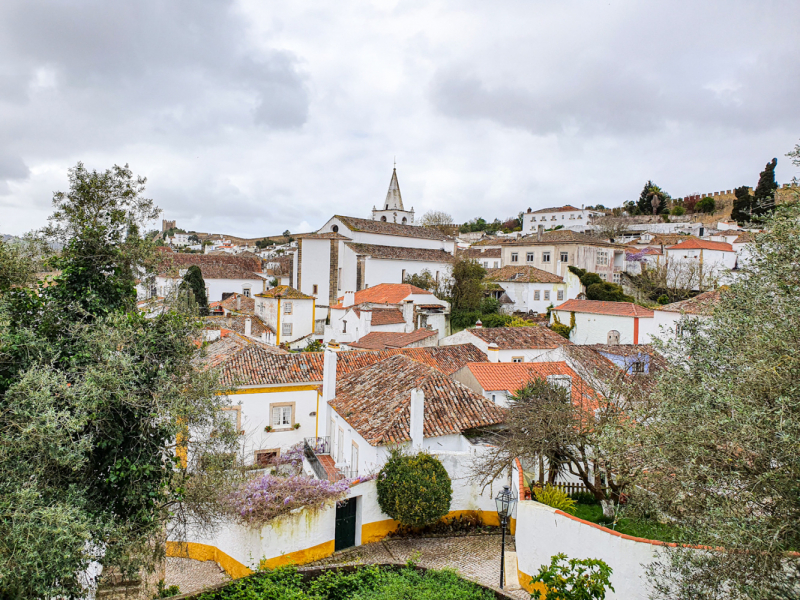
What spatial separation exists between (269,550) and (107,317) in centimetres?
574

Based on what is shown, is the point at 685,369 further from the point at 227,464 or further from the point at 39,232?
the point at 39,232

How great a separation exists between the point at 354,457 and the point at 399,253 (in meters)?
32.0

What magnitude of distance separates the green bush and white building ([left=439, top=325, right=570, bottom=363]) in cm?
1219

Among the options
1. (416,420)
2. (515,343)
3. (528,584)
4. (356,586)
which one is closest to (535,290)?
(515,343)

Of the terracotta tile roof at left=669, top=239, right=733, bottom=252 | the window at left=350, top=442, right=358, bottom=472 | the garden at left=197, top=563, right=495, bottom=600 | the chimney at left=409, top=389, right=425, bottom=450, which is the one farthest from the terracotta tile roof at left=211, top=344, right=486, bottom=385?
the terracotta tile roof at left=669, top=239, right=733, bottom=252

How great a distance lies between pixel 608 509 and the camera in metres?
9.62

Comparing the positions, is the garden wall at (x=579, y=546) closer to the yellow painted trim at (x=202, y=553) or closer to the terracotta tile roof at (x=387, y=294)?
the yellow painted trim at (x=202, y=553)

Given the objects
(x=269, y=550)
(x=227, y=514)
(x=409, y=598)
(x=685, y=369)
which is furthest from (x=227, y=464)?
(x=685, y=369)

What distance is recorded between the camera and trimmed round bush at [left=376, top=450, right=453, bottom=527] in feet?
35.2

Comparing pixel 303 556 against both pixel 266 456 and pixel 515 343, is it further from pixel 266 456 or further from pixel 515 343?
pixel 515 343

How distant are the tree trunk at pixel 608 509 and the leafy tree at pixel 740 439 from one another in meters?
3.04

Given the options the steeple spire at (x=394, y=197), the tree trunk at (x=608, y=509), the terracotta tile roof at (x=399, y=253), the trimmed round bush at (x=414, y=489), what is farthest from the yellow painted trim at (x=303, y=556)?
the steeple spire at (x=394, y=197)

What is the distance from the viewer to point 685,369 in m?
6.84

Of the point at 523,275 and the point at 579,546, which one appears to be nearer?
the point at 579,546
